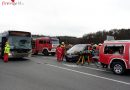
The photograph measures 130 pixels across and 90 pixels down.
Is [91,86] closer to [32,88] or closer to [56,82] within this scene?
[56,82]

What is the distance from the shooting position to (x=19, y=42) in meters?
20.0

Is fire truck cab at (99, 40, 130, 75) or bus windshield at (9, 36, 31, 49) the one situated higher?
bus windshield at (9, 36, 31, 49)

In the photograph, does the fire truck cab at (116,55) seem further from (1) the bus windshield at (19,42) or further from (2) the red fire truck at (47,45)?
(2) the red fire truck at (47,45)

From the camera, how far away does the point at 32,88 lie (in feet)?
27.2

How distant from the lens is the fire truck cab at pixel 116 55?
11.9 meters

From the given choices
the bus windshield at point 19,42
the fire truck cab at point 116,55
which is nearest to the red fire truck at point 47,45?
the bus windshield at point 19,42

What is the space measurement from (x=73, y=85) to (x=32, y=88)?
5.25 ft

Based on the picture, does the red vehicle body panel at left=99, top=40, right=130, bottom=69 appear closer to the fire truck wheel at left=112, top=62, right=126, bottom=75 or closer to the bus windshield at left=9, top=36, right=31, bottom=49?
the fire truck wheel at left=112, top=62, right=126, bottom=75

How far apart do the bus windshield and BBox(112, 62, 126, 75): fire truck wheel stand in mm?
9611

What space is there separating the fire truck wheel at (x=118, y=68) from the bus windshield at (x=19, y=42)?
9611mm

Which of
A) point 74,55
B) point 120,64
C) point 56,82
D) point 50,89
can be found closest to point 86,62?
point 74,55

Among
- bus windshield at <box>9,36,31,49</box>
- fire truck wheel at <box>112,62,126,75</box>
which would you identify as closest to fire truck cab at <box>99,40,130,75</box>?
fire truck wheel at <box>112,62,126,75</box>

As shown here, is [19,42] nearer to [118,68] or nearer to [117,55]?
[117,55]

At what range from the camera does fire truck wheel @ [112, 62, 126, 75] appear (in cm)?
1210
